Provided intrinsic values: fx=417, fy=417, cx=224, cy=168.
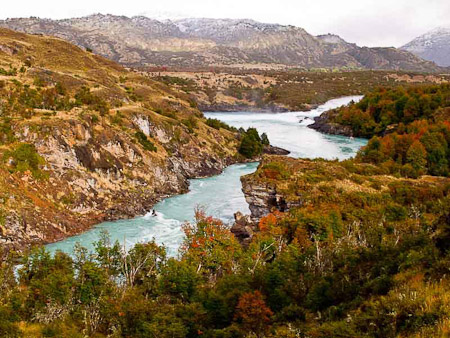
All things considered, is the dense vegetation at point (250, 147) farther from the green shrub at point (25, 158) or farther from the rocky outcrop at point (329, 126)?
the green shrub at point (25, 158)

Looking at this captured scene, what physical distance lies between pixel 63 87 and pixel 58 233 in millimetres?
30436

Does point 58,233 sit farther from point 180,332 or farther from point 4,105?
point 180,332

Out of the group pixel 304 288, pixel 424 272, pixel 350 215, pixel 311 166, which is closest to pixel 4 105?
pixel 311 166

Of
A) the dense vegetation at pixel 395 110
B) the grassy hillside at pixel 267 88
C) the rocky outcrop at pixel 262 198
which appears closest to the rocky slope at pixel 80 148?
the rocky outcrop at pixel 262 198

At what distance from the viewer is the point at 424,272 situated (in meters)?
11.8

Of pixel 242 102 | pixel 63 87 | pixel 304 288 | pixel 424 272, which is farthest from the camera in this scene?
pixel 242 102

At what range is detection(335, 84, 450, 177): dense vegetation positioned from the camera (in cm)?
5257

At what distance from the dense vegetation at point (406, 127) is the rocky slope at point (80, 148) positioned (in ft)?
80.6

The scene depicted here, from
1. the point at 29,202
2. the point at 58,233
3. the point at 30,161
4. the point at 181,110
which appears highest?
the point at 181,110

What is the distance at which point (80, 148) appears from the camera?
150 ft

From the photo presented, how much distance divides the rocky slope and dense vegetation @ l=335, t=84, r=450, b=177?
80.6 feet

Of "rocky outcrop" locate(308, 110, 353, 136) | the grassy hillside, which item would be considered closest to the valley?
"rocky outcrop" locate(308, 110, 353, 136)

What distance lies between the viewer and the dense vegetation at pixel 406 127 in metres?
52.6

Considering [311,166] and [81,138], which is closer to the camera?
[311,166]
